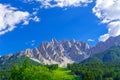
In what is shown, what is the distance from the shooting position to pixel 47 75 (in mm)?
195125

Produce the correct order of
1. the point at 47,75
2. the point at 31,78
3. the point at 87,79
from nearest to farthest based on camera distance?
1. the point at 87,79
2. the point at 31,78
3. the point at 47,75

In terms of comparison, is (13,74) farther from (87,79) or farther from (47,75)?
(87,79)

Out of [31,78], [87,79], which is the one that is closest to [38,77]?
[31,78]

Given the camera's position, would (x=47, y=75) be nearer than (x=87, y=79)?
No

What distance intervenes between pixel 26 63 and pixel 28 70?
944cm

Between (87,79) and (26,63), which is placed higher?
(26,63)

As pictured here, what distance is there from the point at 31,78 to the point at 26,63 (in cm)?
1242

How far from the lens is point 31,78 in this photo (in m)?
181

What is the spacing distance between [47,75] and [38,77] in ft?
32.8

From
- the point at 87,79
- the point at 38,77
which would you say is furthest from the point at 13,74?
the point at 87,79

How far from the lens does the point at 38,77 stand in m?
186

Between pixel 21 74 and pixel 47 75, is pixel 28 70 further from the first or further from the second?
pixel 47 75

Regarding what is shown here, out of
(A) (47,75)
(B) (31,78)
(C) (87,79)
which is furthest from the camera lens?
(A) (47,75)

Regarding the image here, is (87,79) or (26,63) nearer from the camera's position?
(87,79)
